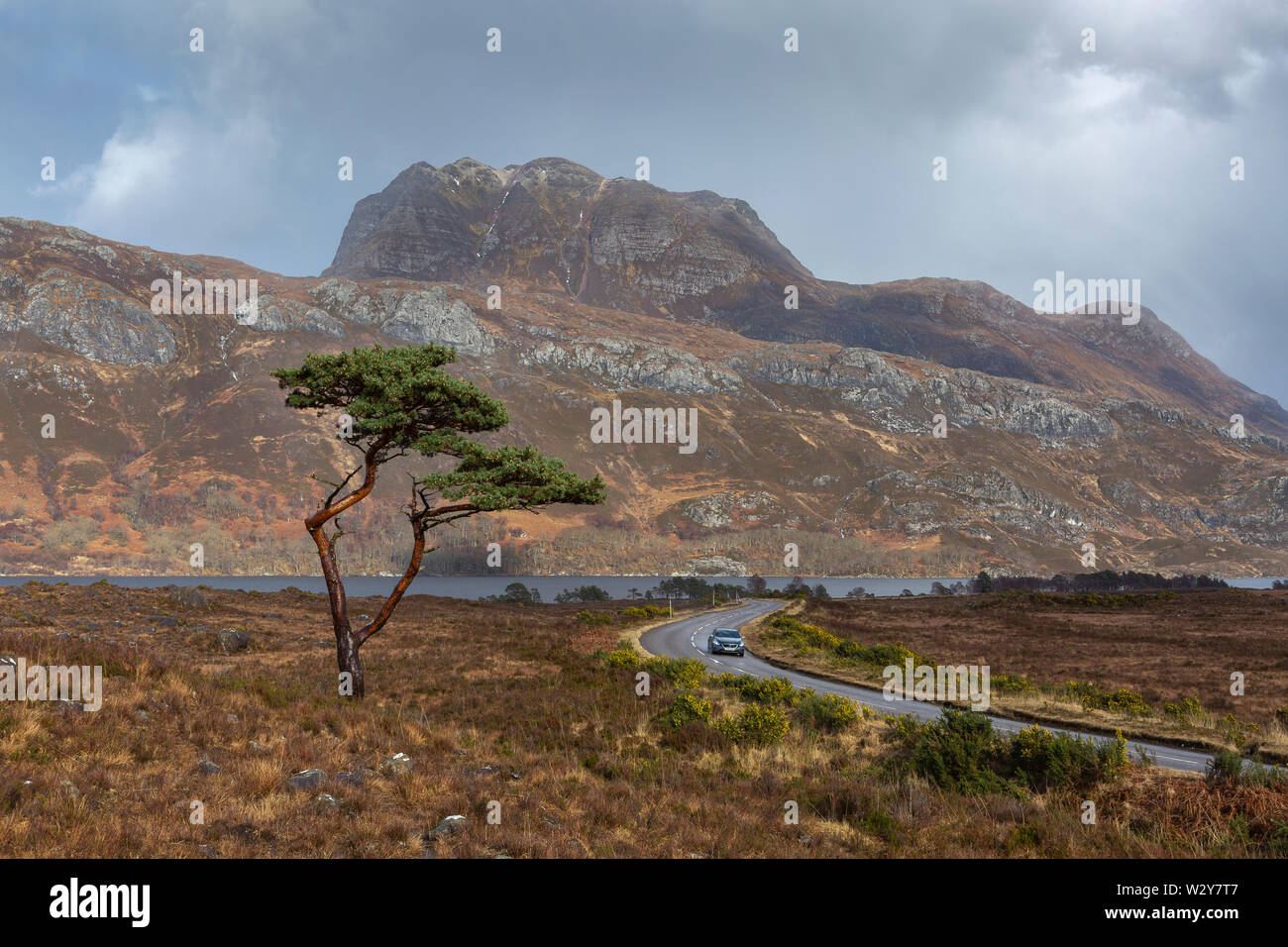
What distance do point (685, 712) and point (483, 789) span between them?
7423mm

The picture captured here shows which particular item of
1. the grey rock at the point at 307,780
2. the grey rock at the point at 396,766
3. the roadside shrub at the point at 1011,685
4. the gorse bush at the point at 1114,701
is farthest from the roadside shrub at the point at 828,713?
the roadside shrub at the point at 1011,685

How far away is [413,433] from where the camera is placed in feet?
58.6

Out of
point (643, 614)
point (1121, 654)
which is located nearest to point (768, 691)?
point (1121, 654)

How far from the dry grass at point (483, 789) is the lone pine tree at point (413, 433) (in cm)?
398

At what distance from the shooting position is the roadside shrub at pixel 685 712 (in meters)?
15.9

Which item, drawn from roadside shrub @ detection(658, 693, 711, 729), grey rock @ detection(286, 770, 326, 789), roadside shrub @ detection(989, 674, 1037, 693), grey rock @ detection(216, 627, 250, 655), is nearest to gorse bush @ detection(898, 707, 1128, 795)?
roadside shrub @ detection(658, 693, 711, 729)

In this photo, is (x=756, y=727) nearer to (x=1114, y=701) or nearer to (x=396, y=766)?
(x=396, y=766)

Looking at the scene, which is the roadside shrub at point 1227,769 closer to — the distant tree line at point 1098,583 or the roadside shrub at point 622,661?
the roadside shrub at point 622,661

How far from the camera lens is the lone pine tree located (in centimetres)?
1628

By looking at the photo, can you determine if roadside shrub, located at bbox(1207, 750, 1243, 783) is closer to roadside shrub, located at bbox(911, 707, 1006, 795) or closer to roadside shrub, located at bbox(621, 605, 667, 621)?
roadside shrub, located at bbox(911, 707, 1006, 795)

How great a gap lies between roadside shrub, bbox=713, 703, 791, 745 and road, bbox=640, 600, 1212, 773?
20.4ft

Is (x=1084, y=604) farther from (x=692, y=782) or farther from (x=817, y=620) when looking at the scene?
(x=692, y=782)

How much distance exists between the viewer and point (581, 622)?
180 ft

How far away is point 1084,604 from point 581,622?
7020 cm
